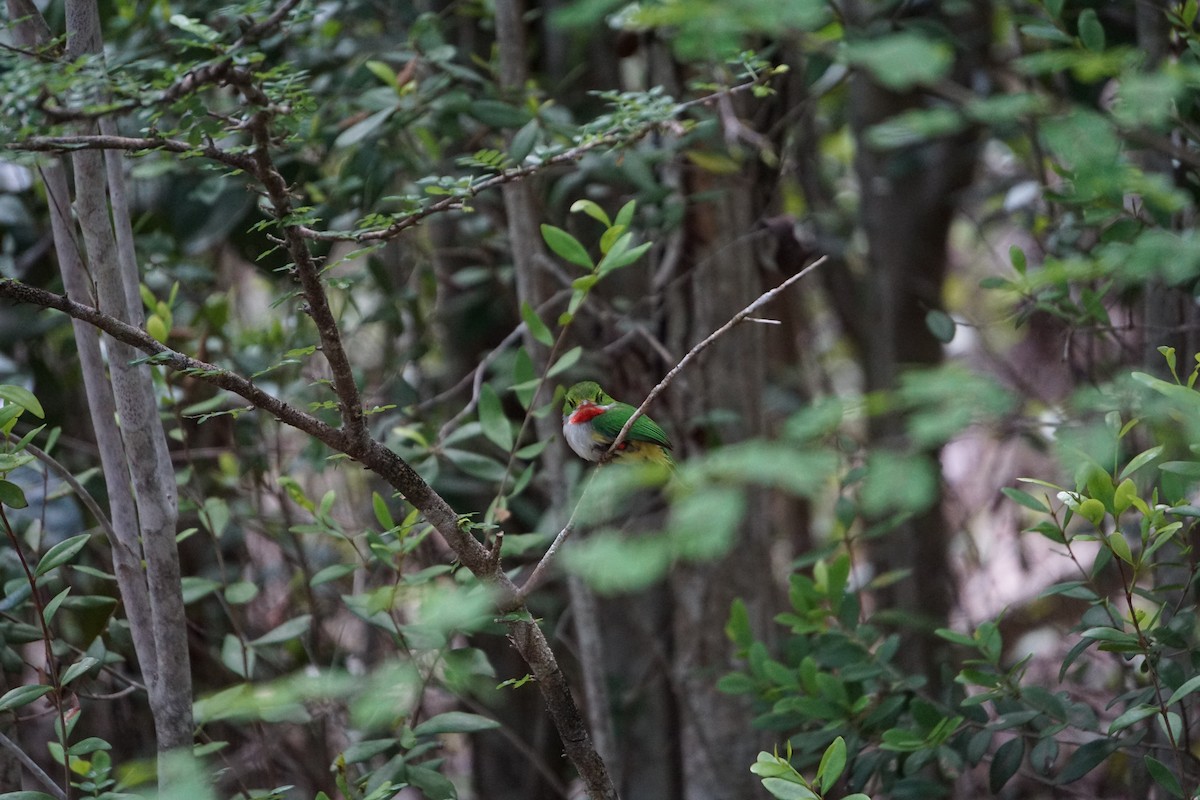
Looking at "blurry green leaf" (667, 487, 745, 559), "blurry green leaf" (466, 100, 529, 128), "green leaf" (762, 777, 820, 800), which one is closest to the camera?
"blurry green leaf" (667, 487, 745, 559)

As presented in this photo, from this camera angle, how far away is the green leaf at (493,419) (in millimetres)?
2059

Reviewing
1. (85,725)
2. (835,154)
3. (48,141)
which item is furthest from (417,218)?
(835,154)

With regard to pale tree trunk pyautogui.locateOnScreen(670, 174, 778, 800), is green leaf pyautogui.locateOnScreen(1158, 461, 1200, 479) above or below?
above

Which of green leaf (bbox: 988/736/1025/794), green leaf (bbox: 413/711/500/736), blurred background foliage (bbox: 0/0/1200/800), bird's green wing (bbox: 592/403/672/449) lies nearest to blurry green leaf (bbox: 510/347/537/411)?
blurred background foliage (bbox: 0/0/1200/800)

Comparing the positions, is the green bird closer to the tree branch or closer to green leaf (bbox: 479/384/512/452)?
green leaf (bbox: 479/384/512/452)

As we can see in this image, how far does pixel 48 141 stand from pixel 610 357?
155cm

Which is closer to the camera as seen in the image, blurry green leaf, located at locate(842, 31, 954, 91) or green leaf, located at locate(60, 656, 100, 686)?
blurry green leaf, located at locate(842, 31, 954, 91)

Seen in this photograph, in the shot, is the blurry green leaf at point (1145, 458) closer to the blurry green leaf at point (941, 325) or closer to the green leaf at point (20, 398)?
the blurry green leaf at point (941, 325)

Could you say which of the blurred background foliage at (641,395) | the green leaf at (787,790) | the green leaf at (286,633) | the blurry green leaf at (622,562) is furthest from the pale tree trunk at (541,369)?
the blurry green leaf at (622,562)

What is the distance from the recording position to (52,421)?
9.68 feet

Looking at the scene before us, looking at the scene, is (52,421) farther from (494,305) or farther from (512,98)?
(512,98)

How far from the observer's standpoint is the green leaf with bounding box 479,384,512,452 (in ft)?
6.75

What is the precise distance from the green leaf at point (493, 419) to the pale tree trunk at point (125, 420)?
61cm

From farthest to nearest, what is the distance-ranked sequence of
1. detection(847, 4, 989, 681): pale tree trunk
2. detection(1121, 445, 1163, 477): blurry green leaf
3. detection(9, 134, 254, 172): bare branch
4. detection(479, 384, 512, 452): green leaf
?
detection(847, 4, 989, 681): pale tree trunk → detection(479, 384, 512, 452): green leaf → detection(1121, 445, 1163, 477): blurry green leaf → detection(9, 134, 254, 172): bare branch
